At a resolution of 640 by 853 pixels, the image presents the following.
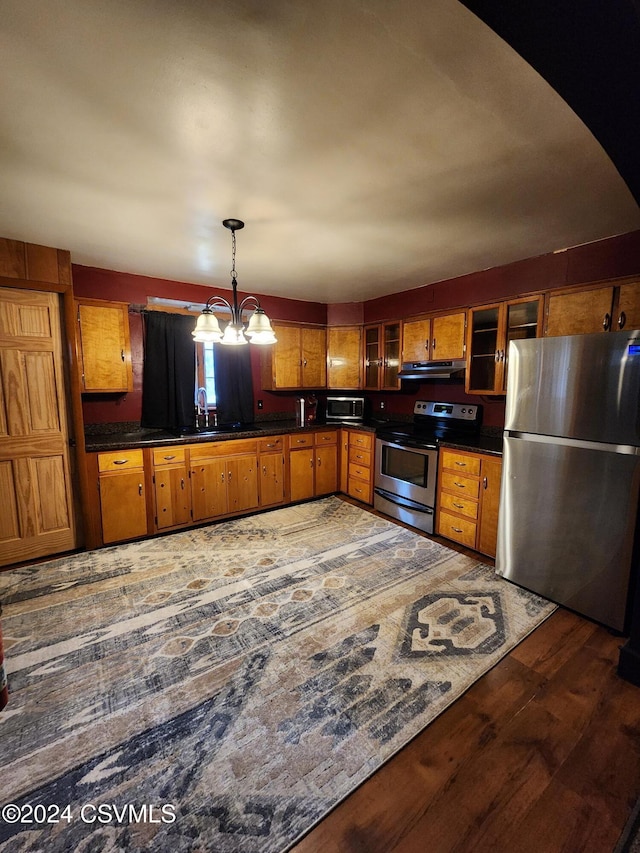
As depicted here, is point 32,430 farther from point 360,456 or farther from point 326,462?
point 360,456

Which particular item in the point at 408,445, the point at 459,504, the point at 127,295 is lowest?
the point at 459,504

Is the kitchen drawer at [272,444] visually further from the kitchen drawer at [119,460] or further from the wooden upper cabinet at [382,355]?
the wooden upper cabinet at [382,355]

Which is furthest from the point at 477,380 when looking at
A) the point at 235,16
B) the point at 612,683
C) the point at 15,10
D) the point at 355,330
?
the point at 15,10

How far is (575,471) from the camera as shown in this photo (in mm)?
2293

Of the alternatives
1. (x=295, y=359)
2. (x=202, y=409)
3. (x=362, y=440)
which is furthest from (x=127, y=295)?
(x=362, y=440)

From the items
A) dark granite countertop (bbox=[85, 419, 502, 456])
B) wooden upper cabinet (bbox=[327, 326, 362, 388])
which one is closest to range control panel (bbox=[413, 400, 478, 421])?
dark granite countertop (bbox=[85, 419, 502, 456])

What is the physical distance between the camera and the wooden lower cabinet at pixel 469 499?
296cm

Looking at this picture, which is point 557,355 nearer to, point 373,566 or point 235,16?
point 373,566

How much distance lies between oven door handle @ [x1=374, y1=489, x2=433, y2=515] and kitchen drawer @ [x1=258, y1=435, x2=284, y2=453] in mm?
1220

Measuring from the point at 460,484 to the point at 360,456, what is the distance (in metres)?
1.37

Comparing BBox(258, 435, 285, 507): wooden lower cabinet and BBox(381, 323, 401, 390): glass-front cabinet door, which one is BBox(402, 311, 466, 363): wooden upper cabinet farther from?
BBox(258, 435, 285, 507): wooden lower cabinet

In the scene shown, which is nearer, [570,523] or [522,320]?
[570,523]

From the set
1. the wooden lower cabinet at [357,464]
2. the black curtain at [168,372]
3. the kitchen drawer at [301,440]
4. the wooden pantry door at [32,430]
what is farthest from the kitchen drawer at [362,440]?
the wooden pantry door at [32,430]

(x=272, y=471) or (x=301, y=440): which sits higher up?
(x=301, y=440)
